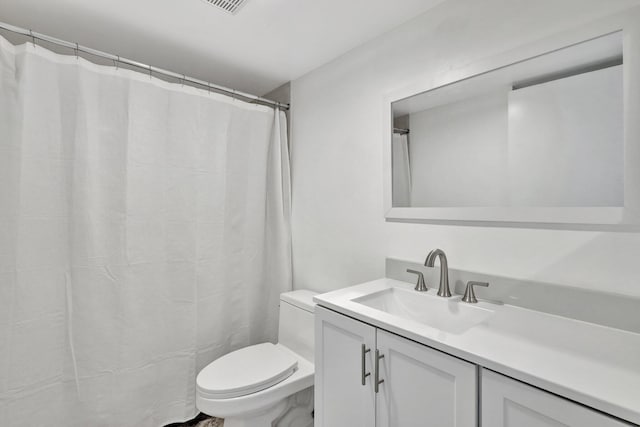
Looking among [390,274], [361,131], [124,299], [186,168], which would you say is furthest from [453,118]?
[124,299]

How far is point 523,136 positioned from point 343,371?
1.11 meters

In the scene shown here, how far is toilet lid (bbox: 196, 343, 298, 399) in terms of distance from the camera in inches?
55.7

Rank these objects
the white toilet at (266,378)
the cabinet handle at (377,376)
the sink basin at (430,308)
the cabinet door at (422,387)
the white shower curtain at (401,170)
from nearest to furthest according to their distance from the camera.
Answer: the cabinet door at (422,387) < the cabinet handle at (377,376) < the sink basin at (430,308) < the white toilet at (266,378) < the white shower curtain at (401,170)

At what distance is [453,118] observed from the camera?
137 centimetres

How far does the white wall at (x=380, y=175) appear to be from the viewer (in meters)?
1.03

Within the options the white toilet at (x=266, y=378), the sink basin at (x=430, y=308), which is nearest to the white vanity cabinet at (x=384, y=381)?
the sink basin at (x=430, y=308)

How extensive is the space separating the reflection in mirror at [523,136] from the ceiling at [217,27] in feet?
1.60

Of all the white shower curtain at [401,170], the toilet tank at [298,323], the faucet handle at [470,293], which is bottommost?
the toilet tank at [298,323]

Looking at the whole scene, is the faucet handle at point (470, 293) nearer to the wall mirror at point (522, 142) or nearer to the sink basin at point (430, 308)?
the sink basin at point (430, 308)

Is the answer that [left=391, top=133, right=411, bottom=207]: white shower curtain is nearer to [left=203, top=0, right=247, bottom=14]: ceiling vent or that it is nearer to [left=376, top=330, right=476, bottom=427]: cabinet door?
[left=376, top=330, right=476, bottom=427]: cabinet door

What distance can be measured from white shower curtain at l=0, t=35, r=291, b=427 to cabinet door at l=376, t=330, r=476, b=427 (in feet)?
4.11

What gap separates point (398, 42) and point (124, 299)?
1.93m

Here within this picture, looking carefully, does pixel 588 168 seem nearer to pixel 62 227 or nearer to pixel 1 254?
pixel 62 227

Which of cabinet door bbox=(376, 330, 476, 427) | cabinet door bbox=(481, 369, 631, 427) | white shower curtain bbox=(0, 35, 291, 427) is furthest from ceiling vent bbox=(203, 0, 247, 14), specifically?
cabinet door bbox=(481, 369, 631, 427)
